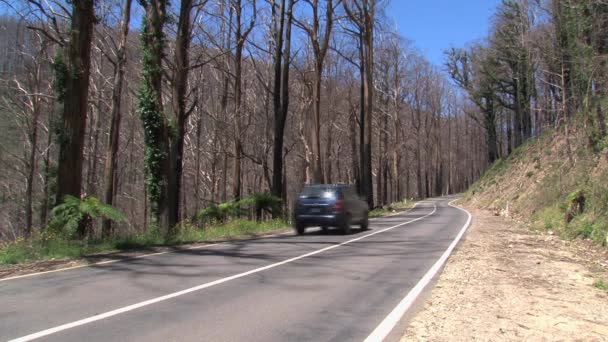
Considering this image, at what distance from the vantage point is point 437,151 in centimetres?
7462

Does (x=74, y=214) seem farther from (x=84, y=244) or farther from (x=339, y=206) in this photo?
(x=339, y=206)

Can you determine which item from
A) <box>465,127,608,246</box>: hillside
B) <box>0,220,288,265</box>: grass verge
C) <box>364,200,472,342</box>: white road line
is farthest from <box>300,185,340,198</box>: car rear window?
<box>465,127,608,246</box>: hillside

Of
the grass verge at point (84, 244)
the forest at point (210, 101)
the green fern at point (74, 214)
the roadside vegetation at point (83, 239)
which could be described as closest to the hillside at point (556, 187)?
the forest at point (210, 101)

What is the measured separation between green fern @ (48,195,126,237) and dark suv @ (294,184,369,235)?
21.9 feet

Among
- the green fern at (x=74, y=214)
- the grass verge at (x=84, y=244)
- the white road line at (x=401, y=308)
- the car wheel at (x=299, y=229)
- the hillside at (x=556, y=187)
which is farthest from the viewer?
the car wheel at (x=299, y=229)

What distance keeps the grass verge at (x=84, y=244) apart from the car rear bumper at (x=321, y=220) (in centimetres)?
215

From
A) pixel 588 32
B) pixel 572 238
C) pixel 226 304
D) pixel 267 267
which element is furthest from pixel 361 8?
pixel 226 304

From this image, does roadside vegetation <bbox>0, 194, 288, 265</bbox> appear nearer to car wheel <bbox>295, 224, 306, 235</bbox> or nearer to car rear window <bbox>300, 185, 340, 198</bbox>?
car wheel <bbox>295, 224, 306, 235</bbox>

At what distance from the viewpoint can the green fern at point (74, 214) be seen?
42.4ft

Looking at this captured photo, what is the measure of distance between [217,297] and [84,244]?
22.5 feet

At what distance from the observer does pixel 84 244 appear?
41.7 ft

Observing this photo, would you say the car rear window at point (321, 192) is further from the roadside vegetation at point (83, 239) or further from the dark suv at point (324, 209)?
the roadside vegetation at point (83, 239)

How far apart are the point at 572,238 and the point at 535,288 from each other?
30.7 feet

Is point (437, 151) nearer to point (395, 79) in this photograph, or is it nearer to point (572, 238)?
point (395, 79)
